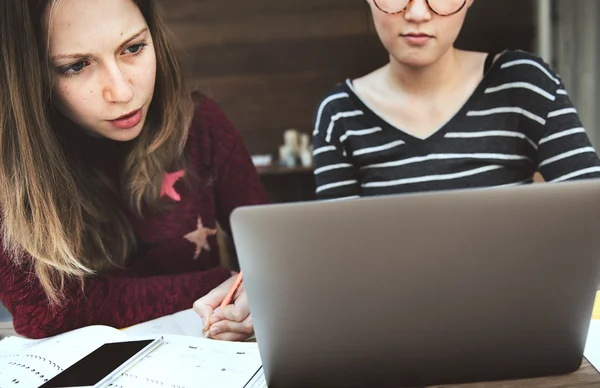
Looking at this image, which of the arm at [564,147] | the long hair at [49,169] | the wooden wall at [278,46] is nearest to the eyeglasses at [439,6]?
the arm at [564,147]

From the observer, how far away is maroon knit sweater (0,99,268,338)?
2.95 feet

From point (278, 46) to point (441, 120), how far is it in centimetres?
181

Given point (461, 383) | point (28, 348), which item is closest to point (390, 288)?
point (461, 383)

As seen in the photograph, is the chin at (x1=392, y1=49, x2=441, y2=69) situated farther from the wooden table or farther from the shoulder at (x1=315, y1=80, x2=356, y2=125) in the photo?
the wooden table

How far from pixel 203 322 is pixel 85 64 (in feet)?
1.41

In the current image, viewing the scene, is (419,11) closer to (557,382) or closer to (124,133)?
(124,133)

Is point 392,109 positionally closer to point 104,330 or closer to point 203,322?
point 203,322

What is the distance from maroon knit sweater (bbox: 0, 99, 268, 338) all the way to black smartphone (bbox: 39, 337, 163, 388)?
0.21 m

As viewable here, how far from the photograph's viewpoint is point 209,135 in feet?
3.92

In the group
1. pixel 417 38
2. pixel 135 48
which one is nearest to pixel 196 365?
pixel 135 48

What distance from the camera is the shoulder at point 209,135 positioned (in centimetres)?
117

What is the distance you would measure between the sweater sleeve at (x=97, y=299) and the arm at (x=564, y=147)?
604 mm

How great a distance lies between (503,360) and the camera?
0.54 m

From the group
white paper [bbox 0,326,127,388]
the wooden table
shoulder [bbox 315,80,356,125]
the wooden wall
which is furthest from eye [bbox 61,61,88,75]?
the wooden wall
